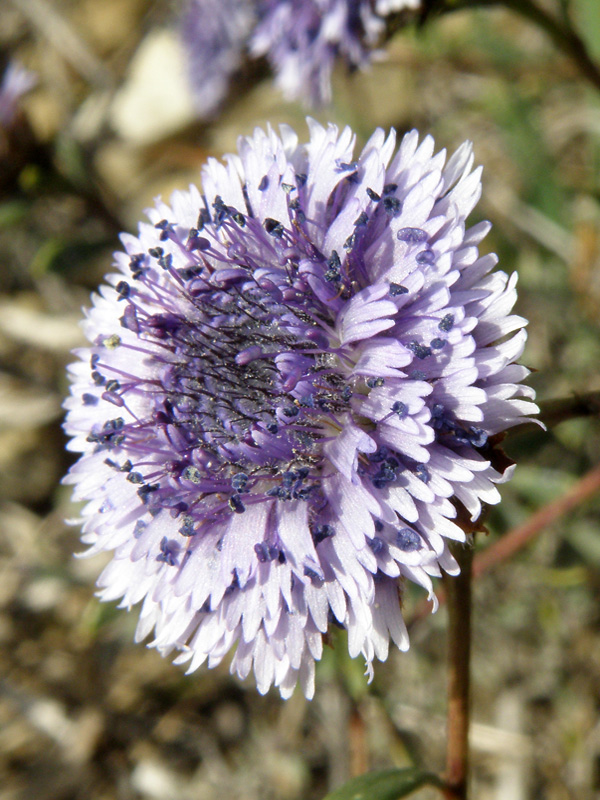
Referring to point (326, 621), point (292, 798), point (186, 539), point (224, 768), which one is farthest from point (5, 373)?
point (326, 621)

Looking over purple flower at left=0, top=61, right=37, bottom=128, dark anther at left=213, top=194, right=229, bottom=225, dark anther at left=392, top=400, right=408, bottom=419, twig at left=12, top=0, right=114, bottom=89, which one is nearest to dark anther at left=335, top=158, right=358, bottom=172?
dark anther at left=213, top=194, right=229, bottom=225

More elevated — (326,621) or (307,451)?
(307,451)

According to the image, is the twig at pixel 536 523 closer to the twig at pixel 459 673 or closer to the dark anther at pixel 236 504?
the twig at pixel 459 673

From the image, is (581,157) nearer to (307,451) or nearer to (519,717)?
(519,717)

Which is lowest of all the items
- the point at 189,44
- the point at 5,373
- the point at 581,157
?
the point at 581,157

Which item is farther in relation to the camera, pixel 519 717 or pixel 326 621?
pixel 519 717

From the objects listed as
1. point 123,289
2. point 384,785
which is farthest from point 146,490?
point 384,785
